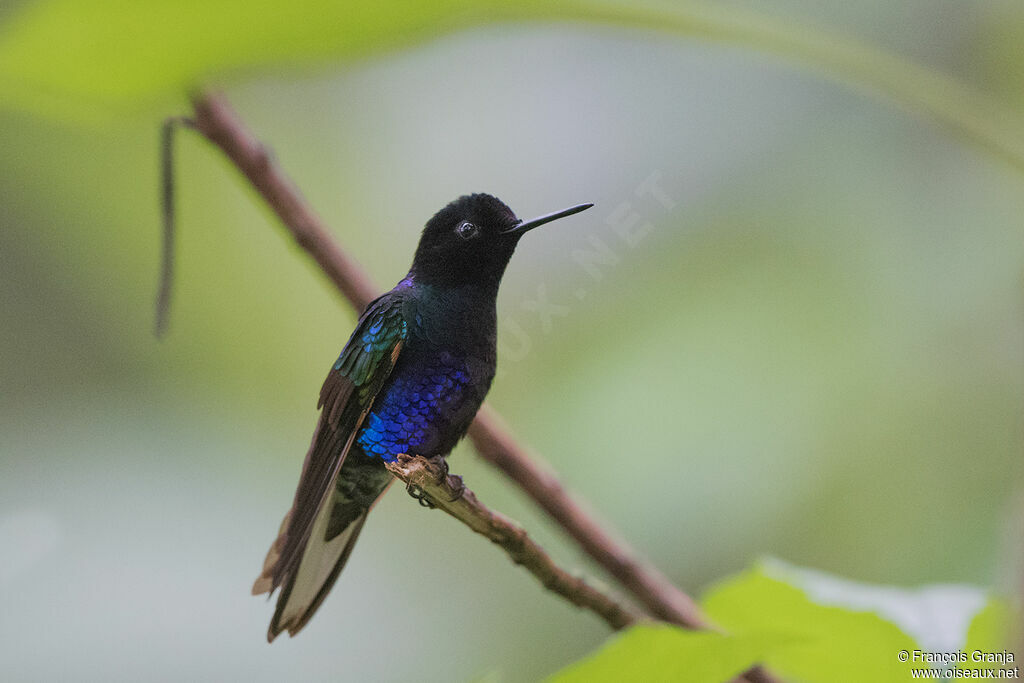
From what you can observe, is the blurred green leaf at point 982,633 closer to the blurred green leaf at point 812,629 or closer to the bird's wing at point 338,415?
the blurred green leaf at point 812,629

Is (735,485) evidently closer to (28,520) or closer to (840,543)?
(840,543)

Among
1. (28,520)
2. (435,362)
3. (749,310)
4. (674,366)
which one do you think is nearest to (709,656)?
(435,362)

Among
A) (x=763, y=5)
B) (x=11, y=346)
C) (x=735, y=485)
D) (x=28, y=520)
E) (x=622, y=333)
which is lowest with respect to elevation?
(x=735, y=485)

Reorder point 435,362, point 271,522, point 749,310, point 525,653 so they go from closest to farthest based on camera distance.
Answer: point 435,362
point 271,522
point 525,653
point 749,310

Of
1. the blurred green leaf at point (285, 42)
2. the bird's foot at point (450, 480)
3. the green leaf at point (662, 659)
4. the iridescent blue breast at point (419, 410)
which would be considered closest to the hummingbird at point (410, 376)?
the iridescent blue breast at point (419, 410)

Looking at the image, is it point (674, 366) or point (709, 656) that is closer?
point (709, 656)

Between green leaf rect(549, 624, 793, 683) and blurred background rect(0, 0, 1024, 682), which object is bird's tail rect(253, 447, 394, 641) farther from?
blurred background rect(0, 0, 1024, 682)

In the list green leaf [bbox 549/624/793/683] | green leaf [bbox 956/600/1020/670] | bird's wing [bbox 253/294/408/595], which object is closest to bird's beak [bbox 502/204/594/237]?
bird's wing [bbox 253/294/408/595]
